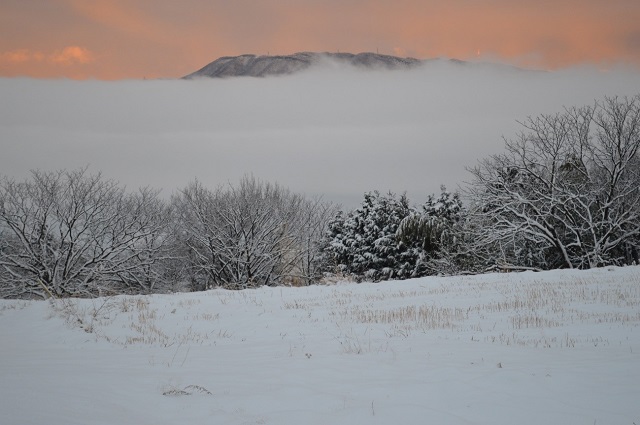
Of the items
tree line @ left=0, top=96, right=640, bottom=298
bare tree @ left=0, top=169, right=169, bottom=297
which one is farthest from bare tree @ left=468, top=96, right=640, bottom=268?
bare tree @ left=0, top=169, right=169, bottom=297

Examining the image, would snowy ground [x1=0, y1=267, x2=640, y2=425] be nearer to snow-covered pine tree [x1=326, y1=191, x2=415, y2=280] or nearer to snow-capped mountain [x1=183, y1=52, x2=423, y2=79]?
snow-covered pine tree [x1=326, y1=191, x2=415, y2=280]

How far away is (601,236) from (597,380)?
27596 mm

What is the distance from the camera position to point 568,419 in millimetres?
4344

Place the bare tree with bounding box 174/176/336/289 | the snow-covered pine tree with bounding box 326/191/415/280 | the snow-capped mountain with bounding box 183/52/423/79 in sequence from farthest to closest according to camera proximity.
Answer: the snow-capped mountain with bounding box 183/52/423/79
the snow-covered pine tree with bounding box 326/191/415/280
the bare tree with bounding box 174/176/336/289

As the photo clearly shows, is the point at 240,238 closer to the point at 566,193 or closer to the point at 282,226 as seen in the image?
the point at 282,226

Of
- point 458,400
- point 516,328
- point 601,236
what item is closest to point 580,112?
point 601,236

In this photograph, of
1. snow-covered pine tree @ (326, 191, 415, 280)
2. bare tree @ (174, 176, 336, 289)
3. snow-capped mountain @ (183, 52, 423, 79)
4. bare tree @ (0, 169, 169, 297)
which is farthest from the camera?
snow-capped mountain @ (183, 52, 423, 79)

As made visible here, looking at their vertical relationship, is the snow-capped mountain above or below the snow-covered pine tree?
above

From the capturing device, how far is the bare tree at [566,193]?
Answer: 90.8ft

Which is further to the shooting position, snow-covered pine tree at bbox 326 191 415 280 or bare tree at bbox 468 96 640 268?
snow-covered pine tree at bbox 326 191 415 280

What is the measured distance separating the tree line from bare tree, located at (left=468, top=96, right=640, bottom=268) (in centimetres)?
9

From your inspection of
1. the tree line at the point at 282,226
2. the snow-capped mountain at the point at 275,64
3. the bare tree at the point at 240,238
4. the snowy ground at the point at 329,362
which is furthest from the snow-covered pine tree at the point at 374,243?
the snow-capped mountain at the point at 275,64

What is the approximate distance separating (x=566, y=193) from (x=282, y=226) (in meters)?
19.8

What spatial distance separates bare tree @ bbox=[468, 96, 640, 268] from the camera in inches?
1089
